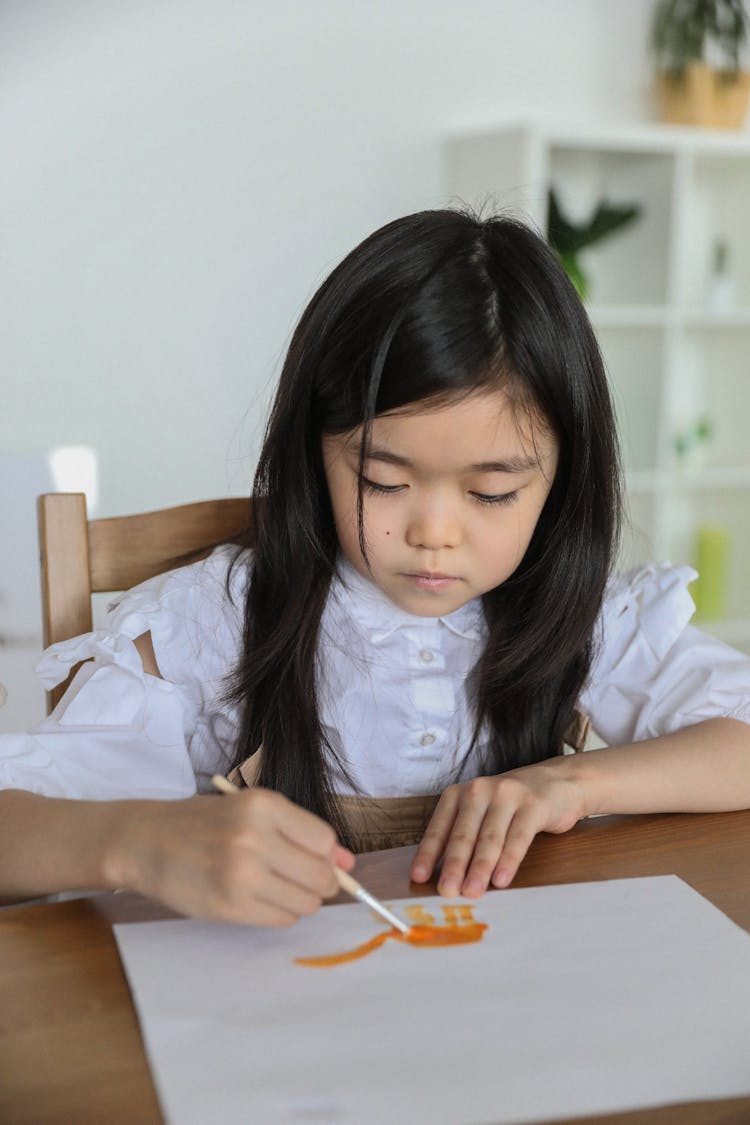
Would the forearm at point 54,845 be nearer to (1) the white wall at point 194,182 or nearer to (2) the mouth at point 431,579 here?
(2) the mouth at point 431,579

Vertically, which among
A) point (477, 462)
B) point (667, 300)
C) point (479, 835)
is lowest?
point (479, 835)

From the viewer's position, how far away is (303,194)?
241 cm

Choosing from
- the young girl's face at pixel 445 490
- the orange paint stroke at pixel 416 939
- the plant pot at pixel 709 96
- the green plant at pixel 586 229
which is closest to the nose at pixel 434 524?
the young girl's face at pixel 445 490

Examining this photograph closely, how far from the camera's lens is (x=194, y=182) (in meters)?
2.31

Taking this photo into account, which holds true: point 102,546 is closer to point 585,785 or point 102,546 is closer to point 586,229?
point 585,785

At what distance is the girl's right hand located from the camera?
584 mm

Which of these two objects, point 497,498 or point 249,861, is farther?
point 497,498

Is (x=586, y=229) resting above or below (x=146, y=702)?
above

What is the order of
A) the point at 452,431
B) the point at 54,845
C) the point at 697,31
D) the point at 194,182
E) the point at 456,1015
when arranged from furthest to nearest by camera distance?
the point at 697,31, the point at 194,182, the point at 452,431, the point at 54,845, the point at 456,1015

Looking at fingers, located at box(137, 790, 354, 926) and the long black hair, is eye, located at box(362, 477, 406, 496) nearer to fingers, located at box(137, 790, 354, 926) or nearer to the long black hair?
the long black hair

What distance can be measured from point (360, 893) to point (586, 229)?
236 centimetres

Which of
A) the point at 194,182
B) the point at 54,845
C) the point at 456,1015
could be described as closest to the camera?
the point at 456,1015

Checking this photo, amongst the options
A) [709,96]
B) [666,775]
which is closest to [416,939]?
[666,775]

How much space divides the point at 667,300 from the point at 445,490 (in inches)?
80.8
